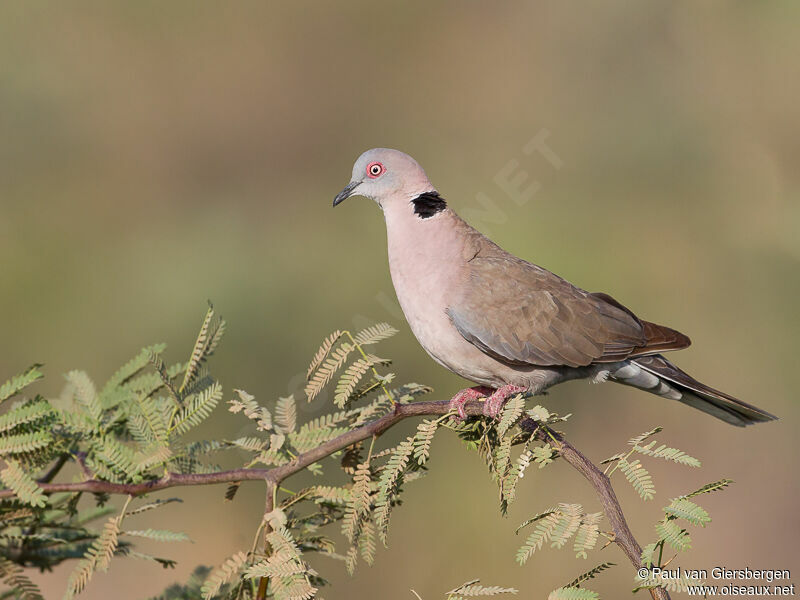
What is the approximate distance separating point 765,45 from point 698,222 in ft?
5.43

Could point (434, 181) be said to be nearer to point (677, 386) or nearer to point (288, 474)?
point (677, 386)

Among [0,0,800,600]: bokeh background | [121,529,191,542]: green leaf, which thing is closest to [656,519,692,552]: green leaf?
[121,529,191,542]: green leaf

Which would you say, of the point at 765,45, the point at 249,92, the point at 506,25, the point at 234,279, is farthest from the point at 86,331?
the point at 765,45

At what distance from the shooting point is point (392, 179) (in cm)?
350

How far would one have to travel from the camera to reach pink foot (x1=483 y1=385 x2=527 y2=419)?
2.50 meters

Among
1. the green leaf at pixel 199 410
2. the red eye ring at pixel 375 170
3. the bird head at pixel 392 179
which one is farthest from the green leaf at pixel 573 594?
the red eye ring at pixel 375 170

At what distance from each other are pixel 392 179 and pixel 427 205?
0.62 ft

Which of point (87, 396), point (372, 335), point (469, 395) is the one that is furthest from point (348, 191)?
point (87, 396)

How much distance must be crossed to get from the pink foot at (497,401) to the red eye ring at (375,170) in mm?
1008

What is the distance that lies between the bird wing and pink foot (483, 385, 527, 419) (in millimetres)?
184

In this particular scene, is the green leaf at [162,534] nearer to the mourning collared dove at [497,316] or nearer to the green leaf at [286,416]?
the green leaf at [286,416]

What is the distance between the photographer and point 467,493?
191 inches

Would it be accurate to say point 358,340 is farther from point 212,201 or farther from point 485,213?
point 212,201

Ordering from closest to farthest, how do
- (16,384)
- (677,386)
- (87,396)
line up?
(16,384) → (87,396) → (677,386)
